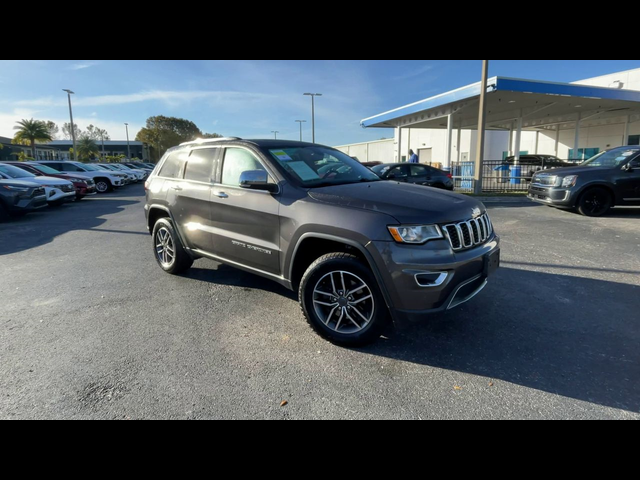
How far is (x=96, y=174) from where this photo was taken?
18.5 metres

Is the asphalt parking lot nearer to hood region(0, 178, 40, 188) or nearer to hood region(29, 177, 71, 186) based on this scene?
hood region(0, 178, 40, 188)

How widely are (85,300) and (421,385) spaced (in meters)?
3.96

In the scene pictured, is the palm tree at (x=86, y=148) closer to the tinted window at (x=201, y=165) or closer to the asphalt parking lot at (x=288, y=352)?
the asphalt parking lot at (x=288, y=352)

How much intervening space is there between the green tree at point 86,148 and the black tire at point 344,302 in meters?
68.7

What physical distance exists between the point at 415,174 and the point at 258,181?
10817 millimetres

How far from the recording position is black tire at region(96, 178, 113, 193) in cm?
1873

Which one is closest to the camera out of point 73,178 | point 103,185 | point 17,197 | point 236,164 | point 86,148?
point 236,164

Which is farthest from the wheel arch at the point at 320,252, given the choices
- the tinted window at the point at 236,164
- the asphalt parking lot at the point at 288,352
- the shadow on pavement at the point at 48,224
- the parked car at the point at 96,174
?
the parked car at the point at 96,174

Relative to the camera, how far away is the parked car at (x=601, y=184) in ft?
29.1

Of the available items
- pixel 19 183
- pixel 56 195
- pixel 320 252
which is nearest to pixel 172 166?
pixel 320 252

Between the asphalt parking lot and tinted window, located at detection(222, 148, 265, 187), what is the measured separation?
1.41m

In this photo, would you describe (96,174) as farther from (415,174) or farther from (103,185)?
(415,174)

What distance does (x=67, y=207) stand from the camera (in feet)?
42.8

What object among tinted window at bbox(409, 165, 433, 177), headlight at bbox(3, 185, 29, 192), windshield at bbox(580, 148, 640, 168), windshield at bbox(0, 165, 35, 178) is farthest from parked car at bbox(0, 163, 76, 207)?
windshield at bbox(580, 148, 640, 168)
